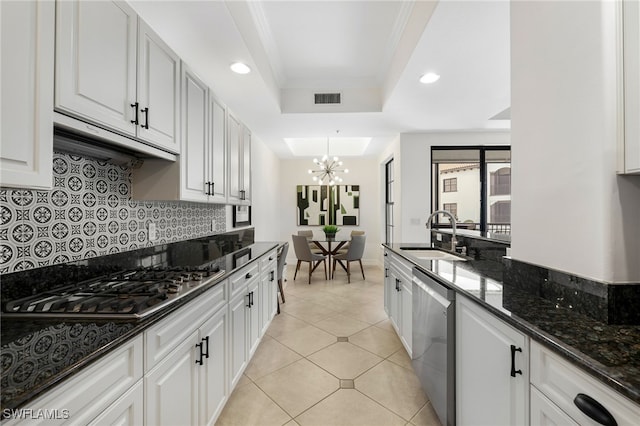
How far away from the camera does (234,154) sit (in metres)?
2.80

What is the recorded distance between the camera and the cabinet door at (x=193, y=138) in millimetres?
1836

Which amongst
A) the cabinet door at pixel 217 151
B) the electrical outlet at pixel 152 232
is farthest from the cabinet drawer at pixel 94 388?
the cabinet door at pixel 217 151

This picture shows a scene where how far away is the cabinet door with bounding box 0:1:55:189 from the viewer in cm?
78

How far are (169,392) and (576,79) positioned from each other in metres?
2.00

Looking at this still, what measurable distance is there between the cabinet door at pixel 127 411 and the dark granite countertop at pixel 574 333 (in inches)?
50.5

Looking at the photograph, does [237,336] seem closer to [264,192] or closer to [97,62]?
[97,62]

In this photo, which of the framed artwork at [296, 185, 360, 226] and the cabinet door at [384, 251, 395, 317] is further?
the framed artwork at [296, 185, 360, 226]

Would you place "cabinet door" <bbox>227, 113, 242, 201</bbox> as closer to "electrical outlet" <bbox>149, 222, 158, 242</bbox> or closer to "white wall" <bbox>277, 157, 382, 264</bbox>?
"electrical outlet" <bbox>149, 222, 158, 242</bbox>

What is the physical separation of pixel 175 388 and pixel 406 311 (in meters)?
1.76

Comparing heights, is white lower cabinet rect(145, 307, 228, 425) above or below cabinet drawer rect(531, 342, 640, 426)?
below

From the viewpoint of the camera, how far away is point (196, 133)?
2002mm

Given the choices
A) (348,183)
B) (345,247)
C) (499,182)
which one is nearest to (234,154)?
(345,247)

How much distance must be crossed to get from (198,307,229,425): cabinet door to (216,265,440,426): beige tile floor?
24cm

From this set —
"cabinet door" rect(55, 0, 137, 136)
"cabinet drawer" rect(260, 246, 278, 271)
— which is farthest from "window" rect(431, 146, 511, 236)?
"cabinet door" rect(55, 0, 137, 136)
